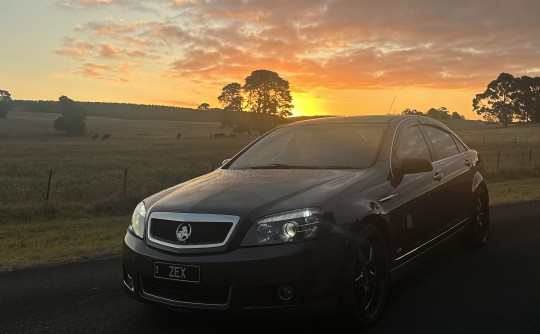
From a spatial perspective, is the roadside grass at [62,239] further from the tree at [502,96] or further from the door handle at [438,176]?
the tree at [502,96]

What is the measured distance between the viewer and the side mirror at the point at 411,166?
171 inches

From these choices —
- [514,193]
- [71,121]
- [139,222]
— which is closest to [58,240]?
A: [139,222]

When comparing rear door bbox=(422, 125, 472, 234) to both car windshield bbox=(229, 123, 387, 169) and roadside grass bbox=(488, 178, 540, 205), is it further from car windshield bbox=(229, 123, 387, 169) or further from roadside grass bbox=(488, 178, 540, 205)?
roadside grass bbox=(488, 178, 540, 205)

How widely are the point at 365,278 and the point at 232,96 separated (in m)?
105

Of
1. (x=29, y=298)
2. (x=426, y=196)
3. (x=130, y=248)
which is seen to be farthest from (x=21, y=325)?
(x=426, y=196)

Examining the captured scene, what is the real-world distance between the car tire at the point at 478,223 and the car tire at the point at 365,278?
252 centimetres

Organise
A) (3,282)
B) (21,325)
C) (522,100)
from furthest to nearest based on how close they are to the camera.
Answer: (522,100)
(3,282)
(21,325)

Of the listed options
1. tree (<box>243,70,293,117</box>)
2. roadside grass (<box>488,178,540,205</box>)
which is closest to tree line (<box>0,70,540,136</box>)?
tree (<box>243,70,293,117</box>)

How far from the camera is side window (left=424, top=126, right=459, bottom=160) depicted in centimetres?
556

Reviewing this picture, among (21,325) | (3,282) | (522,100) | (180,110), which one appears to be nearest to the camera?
(21,325)

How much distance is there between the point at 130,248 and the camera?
12.6 ft

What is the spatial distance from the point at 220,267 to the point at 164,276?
18.3 inches

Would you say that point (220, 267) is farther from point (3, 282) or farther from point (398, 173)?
point (3, 282)

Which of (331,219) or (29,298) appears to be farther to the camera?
(29,298)
